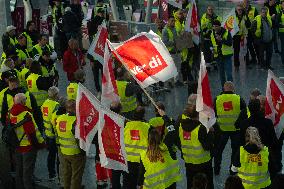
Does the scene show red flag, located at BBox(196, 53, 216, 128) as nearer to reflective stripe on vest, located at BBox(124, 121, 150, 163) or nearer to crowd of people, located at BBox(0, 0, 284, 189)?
crowd of people, located at BBox(0, 0, 284, 189)

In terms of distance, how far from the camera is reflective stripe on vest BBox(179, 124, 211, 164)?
1064 centimetres

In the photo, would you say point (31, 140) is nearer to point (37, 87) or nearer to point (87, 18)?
point (37, 87)

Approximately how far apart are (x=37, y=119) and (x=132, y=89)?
1784 millimetres

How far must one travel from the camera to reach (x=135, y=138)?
11.0 meters

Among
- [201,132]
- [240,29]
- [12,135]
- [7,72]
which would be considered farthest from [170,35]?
[201,132]

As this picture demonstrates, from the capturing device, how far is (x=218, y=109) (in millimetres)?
12062

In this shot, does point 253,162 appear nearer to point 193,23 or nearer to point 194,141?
point 194,141

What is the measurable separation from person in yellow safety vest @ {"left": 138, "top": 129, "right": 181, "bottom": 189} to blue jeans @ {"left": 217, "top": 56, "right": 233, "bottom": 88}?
23.4ft

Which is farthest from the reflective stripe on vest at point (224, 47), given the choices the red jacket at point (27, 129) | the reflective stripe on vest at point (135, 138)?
the reflective stripe on vest at point (135, 138)

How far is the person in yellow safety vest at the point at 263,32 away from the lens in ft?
60.0

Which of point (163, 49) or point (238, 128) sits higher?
point (163, 49)

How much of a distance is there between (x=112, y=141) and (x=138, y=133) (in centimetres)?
42

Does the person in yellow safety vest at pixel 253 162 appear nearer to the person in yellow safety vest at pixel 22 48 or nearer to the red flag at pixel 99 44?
the red flag at pixel 99 44

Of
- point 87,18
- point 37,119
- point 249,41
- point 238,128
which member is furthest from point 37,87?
point 87,18
